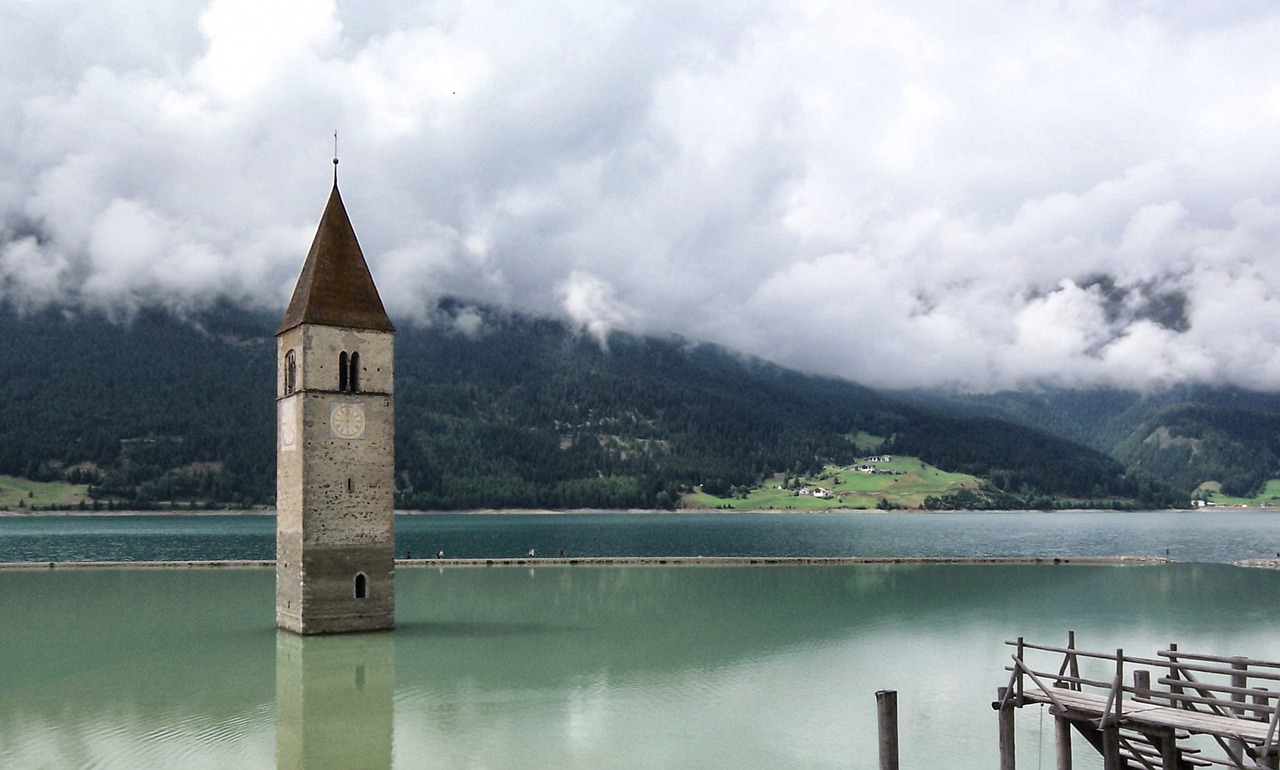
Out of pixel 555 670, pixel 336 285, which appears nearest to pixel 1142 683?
pixel 555 670

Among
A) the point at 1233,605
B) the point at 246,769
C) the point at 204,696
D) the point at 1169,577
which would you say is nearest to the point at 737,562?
the point at 1169,577

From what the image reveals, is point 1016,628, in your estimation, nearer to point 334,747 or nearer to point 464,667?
point 464,667

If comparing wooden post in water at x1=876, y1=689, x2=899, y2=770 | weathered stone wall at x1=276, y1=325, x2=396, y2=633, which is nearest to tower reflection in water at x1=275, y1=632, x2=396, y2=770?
weathered stone wall at x1=276, y1=325, x2=396, y2=633

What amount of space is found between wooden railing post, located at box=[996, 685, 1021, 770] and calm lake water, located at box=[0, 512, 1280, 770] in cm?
504

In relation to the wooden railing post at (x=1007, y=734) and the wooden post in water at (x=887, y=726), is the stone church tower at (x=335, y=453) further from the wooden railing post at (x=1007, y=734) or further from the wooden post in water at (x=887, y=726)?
the wooden railing post at (x=1007, y=734)

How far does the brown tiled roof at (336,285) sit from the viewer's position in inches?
1761

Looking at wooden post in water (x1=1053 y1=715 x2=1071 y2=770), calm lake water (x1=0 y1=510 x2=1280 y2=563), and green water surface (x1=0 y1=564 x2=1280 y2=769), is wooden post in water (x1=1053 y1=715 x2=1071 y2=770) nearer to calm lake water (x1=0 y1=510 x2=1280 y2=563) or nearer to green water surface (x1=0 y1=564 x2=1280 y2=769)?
green water surface (x1=0 y1=564 x2=1280 y2=769)

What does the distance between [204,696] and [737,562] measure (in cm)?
6150

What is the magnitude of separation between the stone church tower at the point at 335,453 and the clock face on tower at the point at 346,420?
41mm

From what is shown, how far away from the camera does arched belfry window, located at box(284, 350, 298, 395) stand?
1783 inches

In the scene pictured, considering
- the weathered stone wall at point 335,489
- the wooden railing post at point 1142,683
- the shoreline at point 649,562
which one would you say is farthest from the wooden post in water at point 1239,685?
the shoreline at point 649,562

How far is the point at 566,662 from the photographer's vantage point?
129ft

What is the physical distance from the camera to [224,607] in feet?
185

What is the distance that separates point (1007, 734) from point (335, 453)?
101 ft
